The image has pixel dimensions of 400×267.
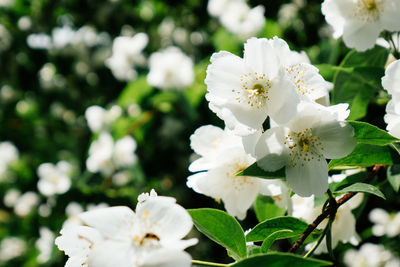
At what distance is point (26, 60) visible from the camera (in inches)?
144

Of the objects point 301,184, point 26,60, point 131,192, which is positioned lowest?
point 301,184

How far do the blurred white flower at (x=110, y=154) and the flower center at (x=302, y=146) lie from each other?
5.98 feet

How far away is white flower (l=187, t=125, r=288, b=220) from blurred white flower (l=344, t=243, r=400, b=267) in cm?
136

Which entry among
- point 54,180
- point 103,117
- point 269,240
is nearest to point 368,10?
point 269,240

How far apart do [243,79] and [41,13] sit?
124 inches

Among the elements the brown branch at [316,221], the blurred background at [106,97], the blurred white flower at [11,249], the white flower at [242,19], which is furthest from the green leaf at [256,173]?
the blurred white flower at [11,249]

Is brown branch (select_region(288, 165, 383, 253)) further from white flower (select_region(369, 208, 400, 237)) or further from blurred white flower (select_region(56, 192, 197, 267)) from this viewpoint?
white flower (select_region(369, 208, 400, 237))

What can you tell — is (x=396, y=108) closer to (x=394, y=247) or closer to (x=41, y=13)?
(x=394, y=247)

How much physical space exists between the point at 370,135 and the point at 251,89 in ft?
0.83

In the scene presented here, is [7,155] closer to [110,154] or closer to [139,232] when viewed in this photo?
[110,154]

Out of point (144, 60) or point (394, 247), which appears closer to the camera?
point (394, 247)

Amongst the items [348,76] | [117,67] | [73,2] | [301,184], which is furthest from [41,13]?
[301,184]

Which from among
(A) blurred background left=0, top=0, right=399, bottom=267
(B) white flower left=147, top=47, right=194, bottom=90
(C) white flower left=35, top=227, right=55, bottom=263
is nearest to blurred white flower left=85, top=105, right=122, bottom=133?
(A) blurred background left=0, top=0, right=399, bottom=267

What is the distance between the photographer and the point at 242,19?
101 inches
